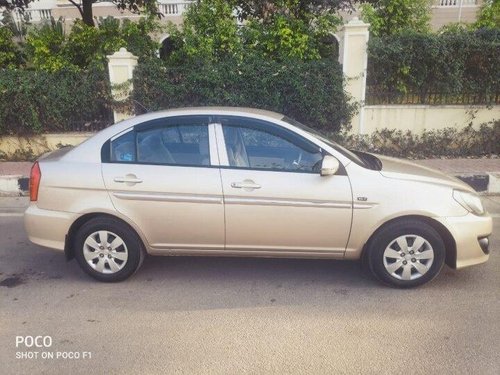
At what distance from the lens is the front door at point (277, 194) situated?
136 inches

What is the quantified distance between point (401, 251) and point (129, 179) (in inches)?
92.6

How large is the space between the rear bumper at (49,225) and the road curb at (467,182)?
3.43 m

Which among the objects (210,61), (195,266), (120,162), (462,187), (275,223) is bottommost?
(195,266)

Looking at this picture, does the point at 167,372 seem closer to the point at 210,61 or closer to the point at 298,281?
the point at 298,281

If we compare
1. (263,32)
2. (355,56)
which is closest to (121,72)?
(263,32)

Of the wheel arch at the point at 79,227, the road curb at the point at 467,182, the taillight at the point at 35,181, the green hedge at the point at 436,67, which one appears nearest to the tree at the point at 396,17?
the green hedge at the point at 436,67

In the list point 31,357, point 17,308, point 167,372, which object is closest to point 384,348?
point 167,372

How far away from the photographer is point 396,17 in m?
12.6

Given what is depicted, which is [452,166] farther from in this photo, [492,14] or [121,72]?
[492,14]

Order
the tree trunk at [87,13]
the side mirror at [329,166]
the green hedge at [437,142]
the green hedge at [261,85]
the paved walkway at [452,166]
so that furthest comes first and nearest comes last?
the tree trunk at [87,13] → the green hedge at [437,142] → the green hedge at [261,85] → the paved walkway at [452,166] → the side mirror at [329,166]

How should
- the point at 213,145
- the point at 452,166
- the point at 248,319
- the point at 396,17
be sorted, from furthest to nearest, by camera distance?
1. the point at 396,17
2. the point at 452,166
3. the point at 213,145
4. the point at 248,319

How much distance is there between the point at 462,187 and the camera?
3.62 metres

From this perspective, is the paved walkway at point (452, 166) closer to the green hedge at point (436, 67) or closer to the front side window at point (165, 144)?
the green hedge at point (436, 67)

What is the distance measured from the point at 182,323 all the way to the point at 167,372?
1.77 ft
